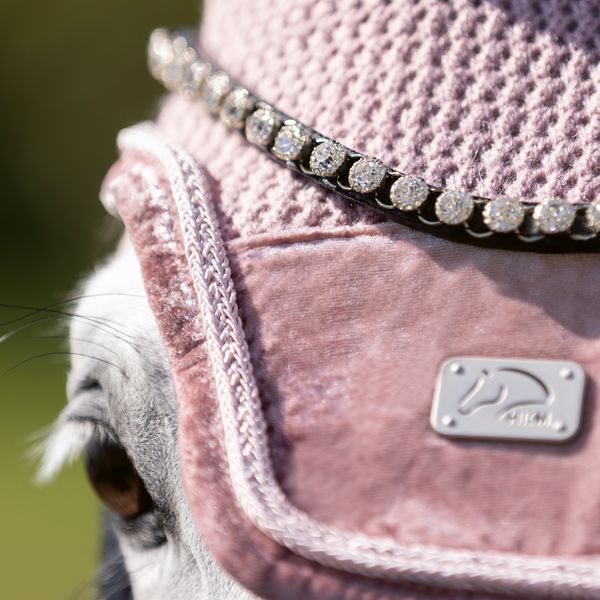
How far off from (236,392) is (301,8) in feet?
0.89

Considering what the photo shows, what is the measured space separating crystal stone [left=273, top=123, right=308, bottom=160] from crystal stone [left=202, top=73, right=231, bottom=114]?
0.24 feet

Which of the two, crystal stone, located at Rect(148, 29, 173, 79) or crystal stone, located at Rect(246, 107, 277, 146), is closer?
crystal stone, located at Rect(246, 107, 277, 146)

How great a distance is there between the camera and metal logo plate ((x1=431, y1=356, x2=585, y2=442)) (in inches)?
20.1

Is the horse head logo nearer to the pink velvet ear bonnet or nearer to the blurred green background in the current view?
the pink velvet ear bonnet

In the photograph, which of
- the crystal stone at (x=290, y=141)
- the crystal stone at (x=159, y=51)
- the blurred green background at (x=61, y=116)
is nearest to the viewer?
the crystal stone at (x=290, y=141)

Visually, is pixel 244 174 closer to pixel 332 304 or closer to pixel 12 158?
pixel 332 304

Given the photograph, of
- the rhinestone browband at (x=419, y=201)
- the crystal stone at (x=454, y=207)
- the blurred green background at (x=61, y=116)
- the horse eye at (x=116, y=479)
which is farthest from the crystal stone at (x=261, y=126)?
the blurred green background at (x=61, y=116)

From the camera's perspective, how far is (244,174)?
0.61 m

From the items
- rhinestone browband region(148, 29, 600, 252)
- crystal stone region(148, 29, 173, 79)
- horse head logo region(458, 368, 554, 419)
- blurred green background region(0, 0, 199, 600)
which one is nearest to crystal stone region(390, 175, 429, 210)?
rhinestone browband region(148, 29, 600, 252)

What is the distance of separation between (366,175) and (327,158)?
3cm

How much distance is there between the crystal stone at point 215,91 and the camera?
65 cm

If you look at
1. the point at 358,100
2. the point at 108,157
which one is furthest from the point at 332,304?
the point at 108,157

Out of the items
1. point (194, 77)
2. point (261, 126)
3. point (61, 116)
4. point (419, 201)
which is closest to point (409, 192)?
point (419, 201)

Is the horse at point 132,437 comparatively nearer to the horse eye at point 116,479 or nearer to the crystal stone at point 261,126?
the horse eye at point 116,479
